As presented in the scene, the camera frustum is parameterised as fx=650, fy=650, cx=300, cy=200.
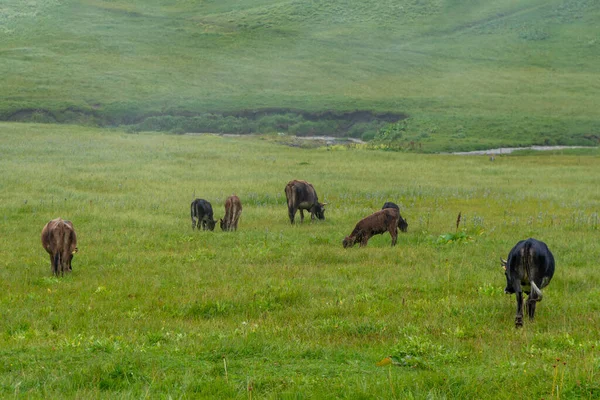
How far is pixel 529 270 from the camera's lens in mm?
10969

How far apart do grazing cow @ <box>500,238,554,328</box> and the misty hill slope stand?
2156 inches

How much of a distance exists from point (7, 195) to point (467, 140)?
4985cm

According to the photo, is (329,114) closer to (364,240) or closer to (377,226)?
(377,226)

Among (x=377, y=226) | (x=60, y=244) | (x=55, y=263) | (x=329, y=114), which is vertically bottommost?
(x=55, y=263)

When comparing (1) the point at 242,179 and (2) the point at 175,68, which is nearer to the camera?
(1) the point at 242,179

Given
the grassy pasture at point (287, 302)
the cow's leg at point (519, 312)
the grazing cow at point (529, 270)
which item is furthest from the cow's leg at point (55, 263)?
the cow's leg at point (519, 312)

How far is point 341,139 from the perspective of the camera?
7588cm

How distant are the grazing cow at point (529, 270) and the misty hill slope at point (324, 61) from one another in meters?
54.8

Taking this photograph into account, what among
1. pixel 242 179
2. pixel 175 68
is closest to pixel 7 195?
pixel 242 179

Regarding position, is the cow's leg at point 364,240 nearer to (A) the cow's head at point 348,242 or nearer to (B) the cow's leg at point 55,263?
(A) the cow's head at point 348,242

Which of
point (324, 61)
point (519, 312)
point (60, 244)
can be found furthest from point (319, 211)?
point (324, 61)

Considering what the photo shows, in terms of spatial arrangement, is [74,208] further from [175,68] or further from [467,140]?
[175,68]

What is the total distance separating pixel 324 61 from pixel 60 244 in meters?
107

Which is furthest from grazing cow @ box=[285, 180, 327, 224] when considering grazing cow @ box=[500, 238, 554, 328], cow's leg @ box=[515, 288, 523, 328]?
cow's leg @ box=[515, 288, 523, 328]
